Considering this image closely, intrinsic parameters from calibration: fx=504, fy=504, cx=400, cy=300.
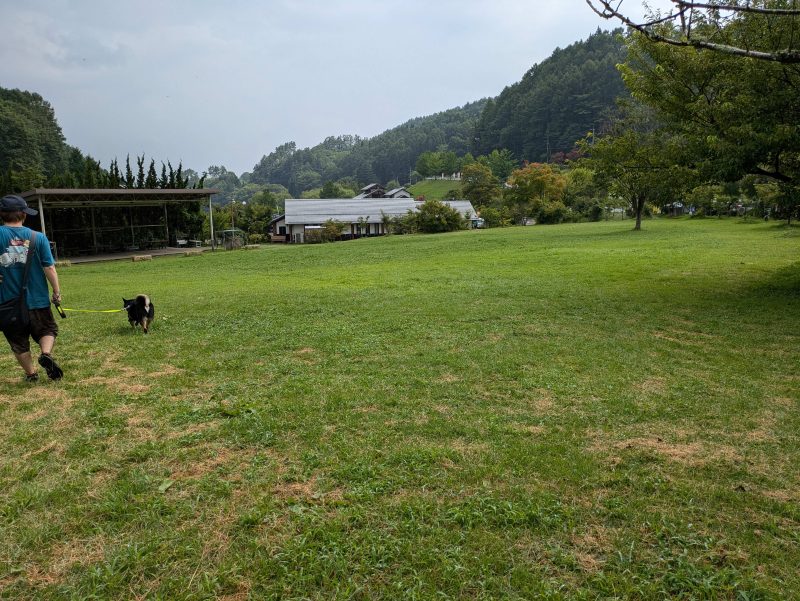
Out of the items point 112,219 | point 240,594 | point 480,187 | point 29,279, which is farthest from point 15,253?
point 480,187

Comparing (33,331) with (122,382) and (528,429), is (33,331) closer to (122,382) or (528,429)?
(122,382)

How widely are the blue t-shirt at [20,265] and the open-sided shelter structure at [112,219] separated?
68.4ft

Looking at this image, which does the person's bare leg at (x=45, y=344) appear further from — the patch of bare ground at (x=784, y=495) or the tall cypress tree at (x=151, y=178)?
the tall cypress tree at (x=151, y=178)

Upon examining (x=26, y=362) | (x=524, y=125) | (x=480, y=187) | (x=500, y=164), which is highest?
(x=524, y=125)

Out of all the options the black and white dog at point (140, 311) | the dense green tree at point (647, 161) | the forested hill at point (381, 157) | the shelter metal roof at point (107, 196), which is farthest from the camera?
the forested hill at point (381, 157)

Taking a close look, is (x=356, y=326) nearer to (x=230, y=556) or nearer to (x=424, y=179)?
(x=230, y=556)

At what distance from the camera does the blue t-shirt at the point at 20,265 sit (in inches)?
187

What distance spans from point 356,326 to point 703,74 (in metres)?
8.52

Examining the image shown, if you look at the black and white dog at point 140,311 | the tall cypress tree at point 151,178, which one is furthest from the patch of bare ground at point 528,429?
the tall cypress tree at point 151,178

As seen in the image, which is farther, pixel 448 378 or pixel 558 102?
pixel 558 102

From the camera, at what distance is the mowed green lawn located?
95.3 inches

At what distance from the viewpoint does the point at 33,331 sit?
4973 mm

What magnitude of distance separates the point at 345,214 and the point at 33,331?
46.1 meters

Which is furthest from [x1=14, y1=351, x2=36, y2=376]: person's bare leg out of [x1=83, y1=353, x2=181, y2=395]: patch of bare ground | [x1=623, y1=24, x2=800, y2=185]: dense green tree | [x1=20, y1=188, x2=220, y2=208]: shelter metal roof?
[x1=20, y1=188, x2=220, y2=208]: shelter metal roof
